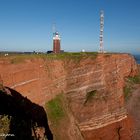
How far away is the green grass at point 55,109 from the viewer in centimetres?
3077

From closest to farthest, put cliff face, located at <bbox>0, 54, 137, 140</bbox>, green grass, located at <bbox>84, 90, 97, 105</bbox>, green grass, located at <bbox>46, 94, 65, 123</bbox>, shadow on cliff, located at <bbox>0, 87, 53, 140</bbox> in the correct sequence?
shadow on cliff, located at <bbox>0, 87, 53, 140</bbox>
cliff face, located at <bbox>0, 54, 137, 140</bbox>
green grass, located at <bbox>46, 94, 65, 123</bbox>
green grass, located at <bbox>84, 90, 97, 105</bbox>

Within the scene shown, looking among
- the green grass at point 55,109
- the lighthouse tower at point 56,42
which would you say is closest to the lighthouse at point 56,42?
the lighthouse tower at point 56,42

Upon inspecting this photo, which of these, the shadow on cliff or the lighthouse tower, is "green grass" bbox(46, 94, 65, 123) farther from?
the lighthouse tower

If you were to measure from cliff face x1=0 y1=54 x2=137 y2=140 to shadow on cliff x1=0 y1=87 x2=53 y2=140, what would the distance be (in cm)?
71

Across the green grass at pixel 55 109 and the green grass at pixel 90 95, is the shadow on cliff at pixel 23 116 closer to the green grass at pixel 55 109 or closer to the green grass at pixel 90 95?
the green grass at pixel 55 109

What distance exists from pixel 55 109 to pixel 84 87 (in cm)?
694

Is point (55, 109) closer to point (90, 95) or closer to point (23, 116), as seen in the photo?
point (23, 116)

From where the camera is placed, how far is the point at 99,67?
39.5 metres

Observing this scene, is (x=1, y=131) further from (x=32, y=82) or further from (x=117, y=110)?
(x=117, y=110)

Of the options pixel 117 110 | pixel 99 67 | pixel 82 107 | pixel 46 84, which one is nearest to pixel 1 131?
pixel 46 84

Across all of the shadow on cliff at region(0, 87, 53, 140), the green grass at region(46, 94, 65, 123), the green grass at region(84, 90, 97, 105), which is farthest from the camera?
the green grass at region(84, 90, 97, 105)

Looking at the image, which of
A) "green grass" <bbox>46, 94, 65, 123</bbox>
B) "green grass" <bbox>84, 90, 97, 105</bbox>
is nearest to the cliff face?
"green grass" <bbox>84, 90, 97, 105</bbox>

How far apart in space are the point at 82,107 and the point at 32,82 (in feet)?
35.1

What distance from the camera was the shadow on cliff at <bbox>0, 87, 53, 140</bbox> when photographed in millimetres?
22200
